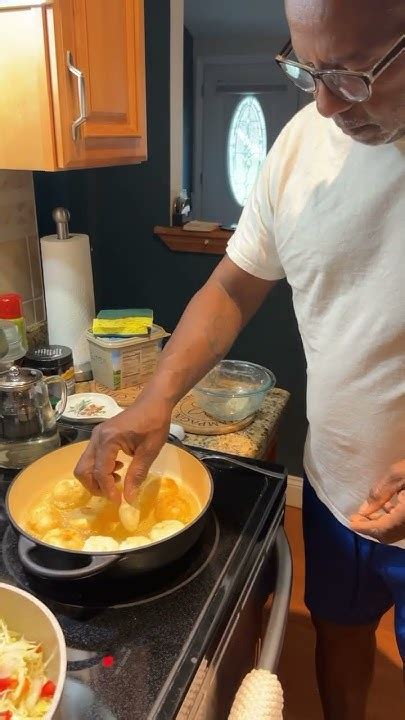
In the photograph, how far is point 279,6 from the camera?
2.70 metres

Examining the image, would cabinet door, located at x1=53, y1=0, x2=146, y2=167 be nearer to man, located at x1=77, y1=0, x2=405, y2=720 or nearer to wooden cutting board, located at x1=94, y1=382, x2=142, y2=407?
man, located at x1=77, y1=0, x2=405, y2=720

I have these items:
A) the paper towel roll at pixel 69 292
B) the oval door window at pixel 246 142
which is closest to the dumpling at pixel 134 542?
the paper towel roll at pixel 69 292

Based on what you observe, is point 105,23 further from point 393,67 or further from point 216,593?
point 216,593

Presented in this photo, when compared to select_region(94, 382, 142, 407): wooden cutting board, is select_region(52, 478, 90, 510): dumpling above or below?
above

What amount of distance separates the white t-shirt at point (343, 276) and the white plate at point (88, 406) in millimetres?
417

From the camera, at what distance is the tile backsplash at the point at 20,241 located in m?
1.32

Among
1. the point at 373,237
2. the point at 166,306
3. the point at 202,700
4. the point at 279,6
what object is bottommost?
the point at 202,700

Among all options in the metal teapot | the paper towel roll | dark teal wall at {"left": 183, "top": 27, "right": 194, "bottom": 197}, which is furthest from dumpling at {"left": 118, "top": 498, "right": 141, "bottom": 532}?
dark teal wall at {"left": 183, "top": 27, "right": 194, "bottom": 197}

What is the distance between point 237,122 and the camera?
3270 millimetres

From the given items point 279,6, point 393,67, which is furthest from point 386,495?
point 279,6

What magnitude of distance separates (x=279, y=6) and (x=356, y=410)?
2.51m

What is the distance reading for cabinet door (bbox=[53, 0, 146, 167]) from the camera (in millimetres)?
960

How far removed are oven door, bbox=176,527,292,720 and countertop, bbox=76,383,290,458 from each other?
0.25 metres

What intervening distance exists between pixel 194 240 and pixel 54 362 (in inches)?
29.6
